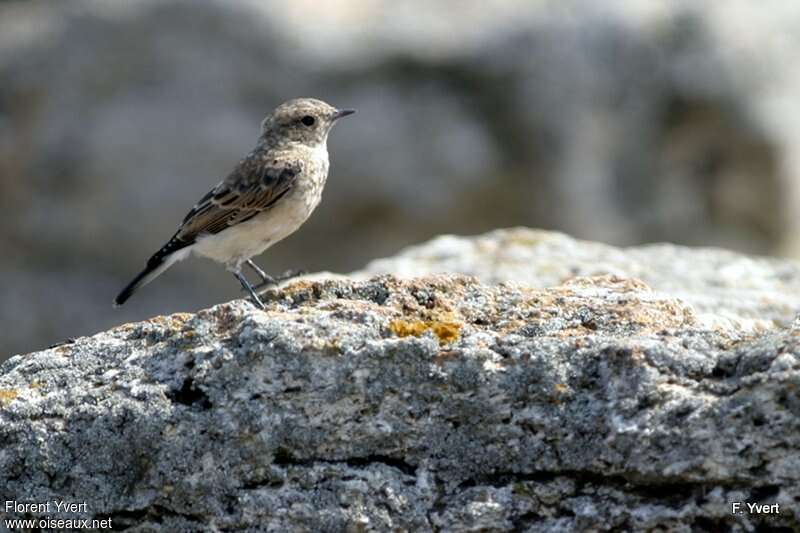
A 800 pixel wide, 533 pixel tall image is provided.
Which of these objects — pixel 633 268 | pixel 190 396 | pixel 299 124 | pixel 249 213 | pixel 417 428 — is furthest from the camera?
pixel 299 124

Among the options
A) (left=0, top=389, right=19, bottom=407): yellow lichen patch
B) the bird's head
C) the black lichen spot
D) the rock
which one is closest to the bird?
the bird's head

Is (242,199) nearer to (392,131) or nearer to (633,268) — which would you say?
(633,268)

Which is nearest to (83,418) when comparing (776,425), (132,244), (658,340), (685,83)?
(658,340)

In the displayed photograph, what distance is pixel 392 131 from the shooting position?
15820 mm

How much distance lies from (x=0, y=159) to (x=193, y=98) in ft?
8.74

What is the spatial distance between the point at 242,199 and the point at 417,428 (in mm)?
4581

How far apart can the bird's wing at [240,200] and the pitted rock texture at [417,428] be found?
378 centimetres

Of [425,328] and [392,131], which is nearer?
[425,328]

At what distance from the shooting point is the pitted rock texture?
4.60 meters

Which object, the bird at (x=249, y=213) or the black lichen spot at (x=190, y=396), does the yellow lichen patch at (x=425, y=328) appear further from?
the bird at (x=249, y=213)

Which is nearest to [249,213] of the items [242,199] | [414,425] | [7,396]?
[242,199]

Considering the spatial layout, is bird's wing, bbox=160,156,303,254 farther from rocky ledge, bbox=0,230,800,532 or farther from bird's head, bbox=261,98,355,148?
rocky ledge, bbox=0,230,800,532

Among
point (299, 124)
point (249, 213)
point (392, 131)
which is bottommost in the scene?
point (249, 213)

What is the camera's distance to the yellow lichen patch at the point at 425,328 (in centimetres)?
517
